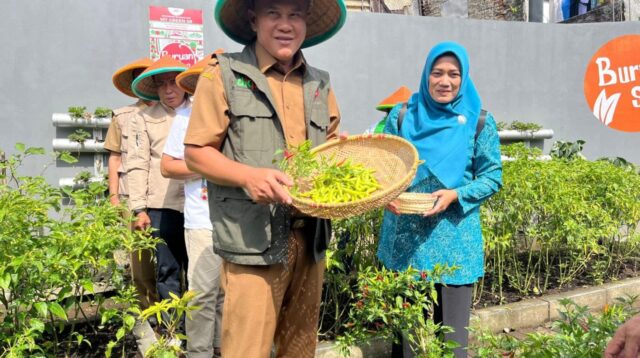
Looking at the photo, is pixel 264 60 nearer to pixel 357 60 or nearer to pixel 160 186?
pixel 160 186

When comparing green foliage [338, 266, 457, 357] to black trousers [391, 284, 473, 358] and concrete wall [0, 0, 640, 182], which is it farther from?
concrete wall [0, 0, 640, 182]

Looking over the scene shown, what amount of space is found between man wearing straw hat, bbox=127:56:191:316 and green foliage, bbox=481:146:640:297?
238 centimetres

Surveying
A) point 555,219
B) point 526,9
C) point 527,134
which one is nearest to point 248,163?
point 555,219

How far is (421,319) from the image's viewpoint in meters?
2.52

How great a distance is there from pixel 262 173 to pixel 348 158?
25.2 inches

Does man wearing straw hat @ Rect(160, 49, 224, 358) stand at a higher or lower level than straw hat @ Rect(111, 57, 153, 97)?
lower

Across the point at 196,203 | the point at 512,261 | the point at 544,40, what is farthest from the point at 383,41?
the point at 196,203

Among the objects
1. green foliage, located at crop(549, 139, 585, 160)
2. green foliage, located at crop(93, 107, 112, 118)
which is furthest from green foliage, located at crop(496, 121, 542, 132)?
green foliage, located at crop(93, 107, 112, 118)

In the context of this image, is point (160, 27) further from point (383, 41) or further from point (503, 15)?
point (503, 15)

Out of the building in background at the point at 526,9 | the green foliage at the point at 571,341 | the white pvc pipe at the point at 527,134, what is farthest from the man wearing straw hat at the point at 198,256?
the building in background at the point at 526,9

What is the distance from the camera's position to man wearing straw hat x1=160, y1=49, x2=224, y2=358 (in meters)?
2.89

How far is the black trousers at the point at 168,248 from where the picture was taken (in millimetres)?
3393

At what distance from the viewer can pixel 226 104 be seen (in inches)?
73.9

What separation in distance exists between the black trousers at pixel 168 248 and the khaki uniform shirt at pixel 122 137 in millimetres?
402
